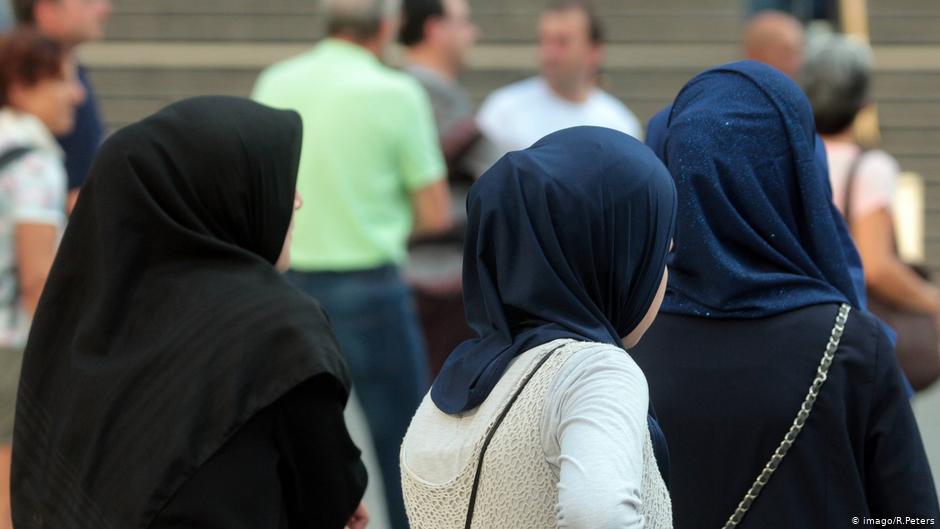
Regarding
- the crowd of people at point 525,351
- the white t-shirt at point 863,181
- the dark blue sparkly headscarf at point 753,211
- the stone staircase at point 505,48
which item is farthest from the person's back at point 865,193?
the stone staircase at point 505,48

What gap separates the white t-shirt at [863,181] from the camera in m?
4.42

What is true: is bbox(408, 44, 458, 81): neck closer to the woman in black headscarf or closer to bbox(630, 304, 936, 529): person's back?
the woman in black headscarf

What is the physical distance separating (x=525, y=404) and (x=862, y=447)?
2.26 feet

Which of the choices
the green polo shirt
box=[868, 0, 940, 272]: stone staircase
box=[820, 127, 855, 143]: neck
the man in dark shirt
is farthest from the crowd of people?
box=[868, 0, 940, 272]: stone staircase

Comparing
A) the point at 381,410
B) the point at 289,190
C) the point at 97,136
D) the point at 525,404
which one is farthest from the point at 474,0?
the point at 525,404

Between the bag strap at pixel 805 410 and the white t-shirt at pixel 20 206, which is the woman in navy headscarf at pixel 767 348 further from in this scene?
the white t-shirt at pixel 20 206

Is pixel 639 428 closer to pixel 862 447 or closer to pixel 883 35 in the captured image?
pixel 862 447

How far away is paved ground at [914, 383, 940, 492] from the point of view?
21.8ft

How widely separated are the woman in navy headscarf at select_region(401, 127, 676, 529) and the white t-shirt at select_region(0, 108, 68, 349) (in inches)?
91.8

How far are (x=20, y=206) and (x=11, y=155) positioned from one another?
0.16m

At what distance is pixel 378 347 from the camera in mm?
5062

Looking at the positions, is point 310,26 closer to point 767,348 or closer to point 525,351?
point 767,348

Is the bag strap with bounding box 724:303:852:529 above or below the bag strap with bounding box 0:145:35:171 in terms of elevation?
above

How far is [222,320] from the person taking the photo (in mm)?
2629
